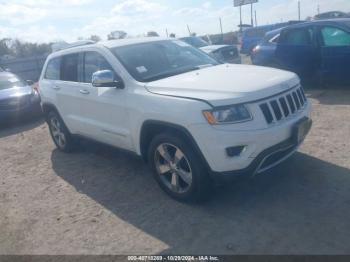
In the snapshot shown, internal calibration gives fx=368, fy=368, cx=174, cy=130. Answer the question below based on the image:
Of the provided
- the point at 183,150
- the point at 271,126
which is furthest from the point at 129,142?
the point at 271,126

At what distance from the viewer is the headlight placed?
351 centimetres

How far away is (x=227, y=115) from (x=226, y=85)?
15.4 inches

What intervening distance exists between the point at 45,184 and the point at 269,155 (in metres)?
3.44

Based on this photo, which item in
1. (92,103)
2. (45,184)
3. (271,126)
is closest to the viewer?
(271,126)

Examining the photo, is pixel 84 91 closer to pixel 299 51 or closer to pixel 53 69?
pixel 53 69

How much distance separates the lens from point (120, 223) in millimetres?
4023

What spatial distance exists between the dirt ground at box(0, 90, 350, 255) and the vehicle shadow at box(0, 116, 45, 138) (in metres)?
3.72

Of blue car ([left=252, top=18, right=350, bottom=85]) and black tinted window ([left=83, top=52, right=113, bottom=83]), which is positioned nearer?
black tinted window ([left=83, top=52, right=113, bottom=83])

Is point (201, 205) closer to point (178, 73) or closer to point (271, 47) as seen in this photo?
point (178, 73)

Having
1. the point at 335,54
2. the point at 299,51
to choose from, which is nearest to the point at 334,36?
the point at 335,54

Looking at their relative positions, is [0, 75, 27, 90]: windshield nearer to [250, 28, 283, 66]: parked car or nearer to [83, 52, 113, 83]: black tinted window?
[83, 52, 113, 83]: black tinted window

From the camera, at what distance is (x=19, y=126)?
396 inches

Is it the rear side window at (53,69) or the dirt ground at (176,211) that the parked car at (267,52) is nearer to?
Result: the dirt ground at (176,211)

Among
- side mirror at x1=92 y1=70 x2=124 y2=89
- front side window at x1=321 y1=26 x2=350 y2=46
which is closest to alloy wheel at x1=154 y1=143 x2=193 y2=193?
side mirror at x1=92 y1=70 x2=124 y2=89
